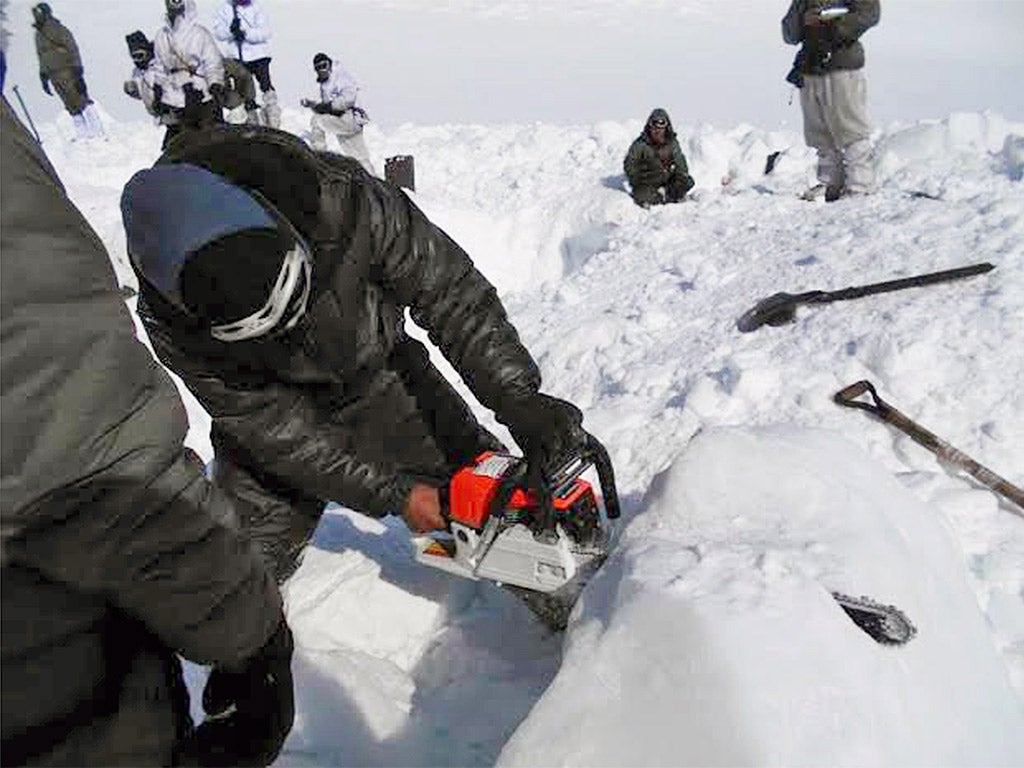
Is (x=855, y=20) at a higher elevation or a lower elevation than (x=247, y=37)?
higher

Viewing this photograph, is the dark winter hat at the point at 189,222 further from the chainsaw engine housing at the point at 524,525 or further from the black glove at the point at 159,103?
the black glove at the point at 159,103

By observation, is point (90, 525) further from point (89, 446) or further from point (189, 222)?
point (189, 222)

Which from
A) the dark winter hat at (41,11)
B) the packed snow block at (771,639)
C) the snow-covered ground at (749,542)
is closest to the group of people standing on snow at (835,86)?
the snow-covered ground at (749,542)

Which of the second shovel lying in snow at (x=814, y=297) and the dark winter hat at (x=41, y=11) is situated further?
the dark winter hat at (x=41, y=11)

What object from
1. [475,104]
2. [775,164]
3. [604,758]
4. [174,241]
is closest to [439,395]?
[174,241]

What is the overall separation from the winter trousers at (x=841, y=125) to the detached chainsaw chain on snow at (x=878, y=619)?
4532 mm

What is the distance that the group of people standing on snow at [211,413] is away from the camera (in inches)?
40.0

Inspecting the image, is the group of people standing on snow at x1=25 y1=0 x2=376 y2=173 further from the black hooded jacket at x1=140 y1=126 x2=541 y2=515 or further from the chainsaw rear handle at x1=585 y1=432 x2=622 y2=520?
the chainsaw rear handle at x1=585 y1=432 x2=622 y2=520

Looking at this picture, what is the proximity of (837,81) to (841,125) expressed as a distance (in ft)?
0.94

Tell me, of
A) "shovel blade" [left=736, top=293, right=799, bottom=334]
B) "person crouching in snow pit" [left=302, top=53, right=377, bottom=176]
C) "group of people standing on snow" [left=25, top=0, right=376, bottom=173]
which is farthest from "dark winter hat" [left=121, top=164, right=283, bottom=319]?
"person crouching in snow pit" [left=302, top=53, right=377, bottom=176]

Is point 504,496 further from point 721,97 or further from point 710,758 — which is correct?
point 721,97

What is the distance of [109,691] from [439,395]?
1.81 meters

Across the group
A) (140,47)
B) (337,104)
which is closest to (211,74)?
(140,47)

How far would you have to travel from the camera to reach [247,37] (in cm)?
851
